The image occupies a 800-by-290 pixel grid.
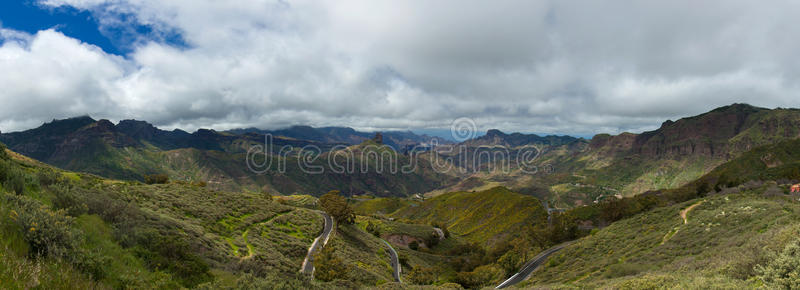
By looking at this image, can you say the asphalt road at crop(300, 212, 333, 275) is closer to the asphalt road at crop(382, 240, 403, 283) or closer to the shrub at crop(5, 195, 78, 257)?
the asphalt road at crop(382, 240, 403, 283)

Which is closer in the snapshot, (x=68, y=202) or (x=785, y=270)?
(x=785, y=270)

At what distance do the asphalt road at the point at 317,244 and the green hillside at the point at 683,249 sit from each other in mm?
27033

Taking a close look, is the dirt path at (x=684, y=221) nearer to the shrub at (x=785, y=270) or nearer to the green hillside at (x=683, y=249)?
the green hillside at (x=683, y=249)

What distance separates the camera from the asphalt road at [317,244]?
38722 millimetres

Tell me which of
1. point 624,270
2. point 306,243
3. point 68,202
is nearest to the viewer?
point 68,202

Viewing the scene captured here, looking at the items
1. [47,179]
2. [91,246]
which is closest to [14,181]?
[47,179]

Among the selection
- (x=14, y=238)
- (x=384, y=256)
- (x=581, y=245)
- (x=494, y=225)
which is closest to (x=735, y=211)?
(x=581, y=245)

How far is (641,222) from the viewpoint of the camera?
51938mm

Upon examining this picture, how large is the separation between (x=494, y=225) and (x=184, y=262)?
124 m

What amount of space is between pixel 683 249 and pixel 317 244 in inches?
1784

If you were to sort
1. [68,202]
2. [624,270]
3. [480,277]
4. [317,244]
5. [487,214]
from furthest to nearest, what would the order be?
[487,214]
[480,277]
[317,244]
[624,270]
[68,202]

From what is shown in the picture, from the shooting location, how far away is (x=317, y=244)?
48.8 m

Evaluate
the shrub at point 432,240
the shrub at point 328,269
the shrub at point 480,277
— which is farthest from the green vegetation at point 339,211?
the shrub at point 432,240

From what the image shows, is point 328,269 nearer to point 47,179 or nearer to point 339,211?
point 47,179
